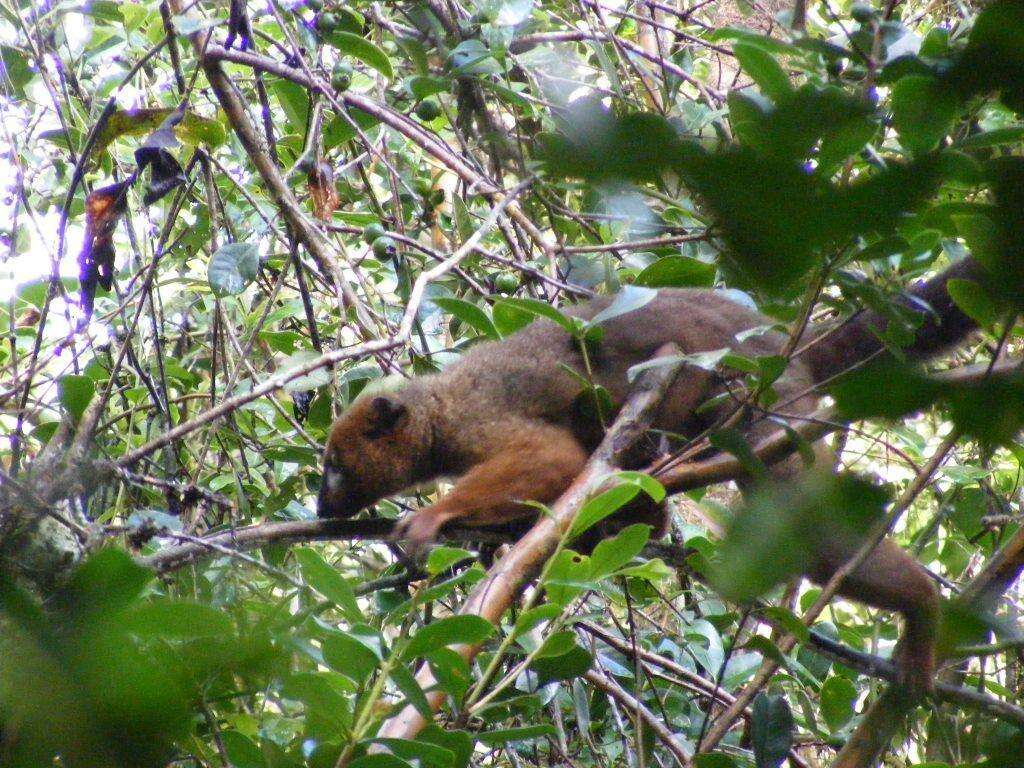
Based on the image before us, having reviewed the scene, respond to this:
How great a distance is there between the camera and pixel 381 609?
3.76 m

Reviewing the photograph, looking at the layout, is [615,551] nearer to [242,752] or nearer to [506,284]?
[242,752]

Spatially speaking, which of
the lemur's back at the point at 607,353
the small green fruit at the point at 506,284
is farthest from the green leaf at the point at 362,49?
the lemur's back at the point at 607,353

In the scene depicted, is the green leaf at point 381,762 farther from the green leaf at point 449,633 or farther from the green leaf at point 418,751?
the green leaf at point 449,633

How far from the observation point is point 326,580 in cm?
204

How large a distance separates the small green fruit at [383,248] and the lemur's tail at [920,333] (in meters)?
1.76

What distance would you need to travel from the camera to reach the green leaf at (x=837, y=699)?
315 centimetres

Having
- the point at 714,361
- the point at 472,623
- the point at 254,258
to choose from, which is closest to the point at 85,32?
the point at 254,258

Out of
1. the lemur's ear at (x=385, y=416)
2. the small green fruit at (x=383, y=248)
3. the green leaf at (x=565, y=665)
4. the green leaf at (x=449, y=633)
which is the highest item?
the small green fruit at (x=383, y=248)

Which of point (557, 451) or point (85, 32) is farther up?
point (85, 32)

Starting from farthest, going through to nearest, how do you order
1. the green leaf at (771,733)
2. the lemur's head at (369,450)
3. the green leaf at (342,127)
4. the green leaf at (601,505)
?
1. the lemur's head at (369,450)
2. the green leaf at (342,127)
3. the green leaf at (771,733)
4. the green leaf at (601,505)

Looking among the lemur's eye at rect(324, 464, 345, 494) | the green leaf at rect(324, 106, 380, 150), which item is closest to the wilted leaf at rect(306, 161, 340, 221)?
the green leaf at rect(324, 106, 380, 150)

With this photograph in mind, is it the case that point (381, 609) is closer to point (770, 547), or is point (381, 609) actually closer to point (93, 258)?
point (93, 258)

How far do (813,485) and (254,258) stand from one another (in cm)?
359

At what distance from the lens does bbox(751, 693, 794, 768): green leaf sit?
117 inches
